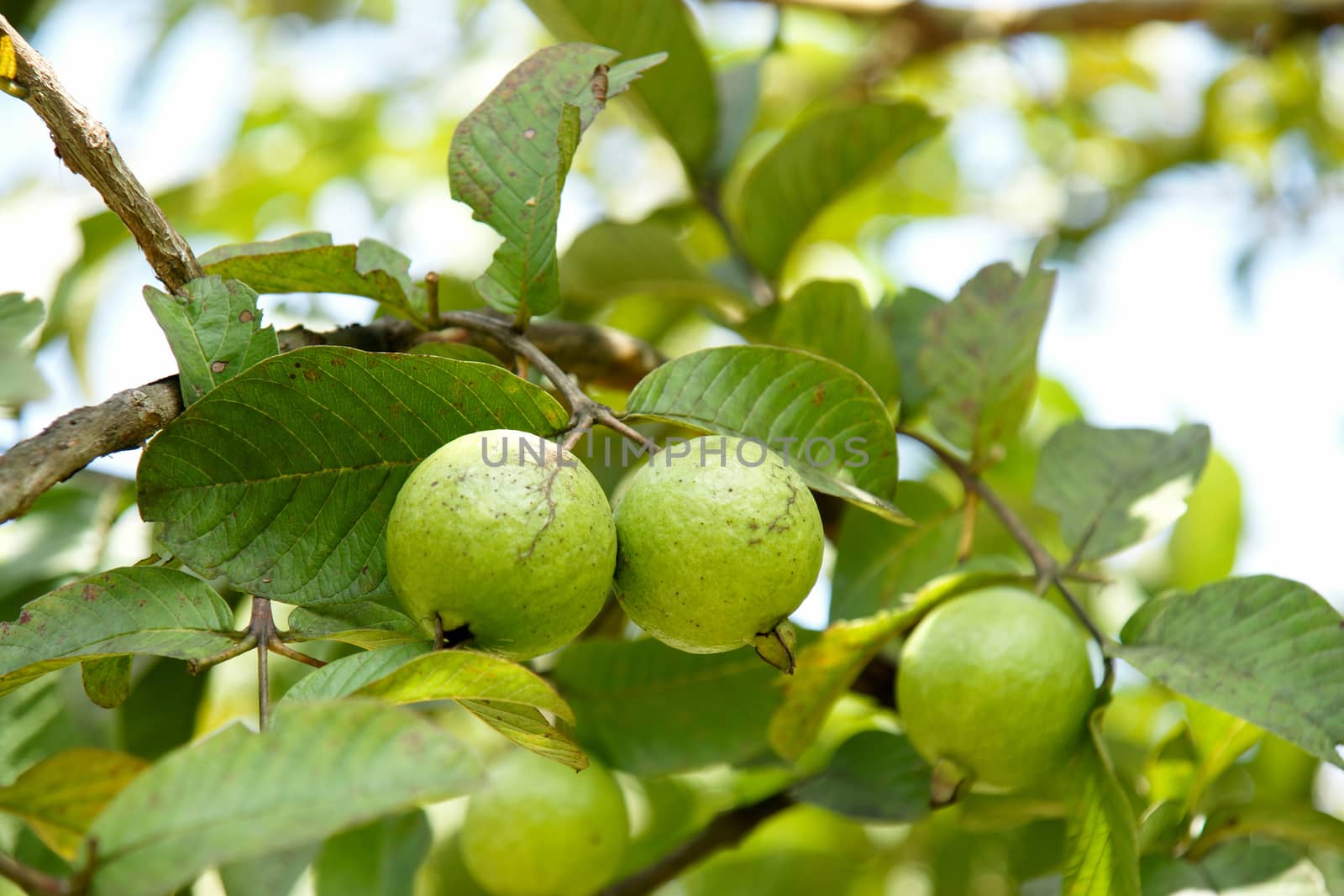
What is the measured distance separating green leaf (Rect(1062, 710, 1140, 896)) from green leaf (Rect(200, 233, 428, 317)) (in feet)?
2.72

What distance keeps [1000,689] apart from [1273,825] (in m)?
0.44

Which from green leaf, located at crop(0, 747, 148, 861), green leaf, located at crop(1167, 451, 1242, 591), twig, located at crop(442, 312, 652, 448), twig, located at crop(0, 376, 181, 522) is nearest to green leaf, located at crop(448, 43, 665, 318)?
twig, located at crop(442, 312, 652, 448)

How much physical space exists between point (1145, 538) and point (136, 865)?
3.68 ft

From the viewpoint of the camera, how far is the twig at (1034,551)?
3.99ft

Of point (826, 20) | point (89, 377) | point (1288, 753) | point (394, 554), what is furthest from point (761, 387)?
point (826, 20)

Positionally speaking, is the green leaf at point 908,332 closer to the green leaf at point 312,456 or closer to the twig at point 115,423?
the twig at point 115,423

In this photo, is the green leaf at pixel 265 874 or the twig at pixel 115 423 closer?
the twig at pixel 115 423

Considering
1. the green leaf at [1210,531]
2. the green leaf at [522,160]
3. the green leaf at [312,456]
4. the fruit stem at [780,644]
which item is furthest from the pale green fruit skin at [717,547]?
the green leaf at [1210,531]

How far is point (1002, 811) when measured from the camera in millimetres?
1392

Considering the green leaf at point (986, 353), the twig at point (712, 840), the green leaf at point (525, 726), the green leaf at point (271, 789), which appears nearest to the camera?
the green leaf at point (271, 789)

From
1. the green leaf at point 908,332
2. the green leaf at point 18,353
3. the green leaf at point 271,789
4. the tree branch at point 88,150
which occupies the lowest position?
the green leaf at point 908,332

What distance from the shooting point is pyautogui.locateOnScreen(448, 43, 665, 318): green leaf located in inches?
40.7

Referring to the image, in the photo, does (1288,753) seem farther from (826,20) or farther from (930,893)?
(826,20)

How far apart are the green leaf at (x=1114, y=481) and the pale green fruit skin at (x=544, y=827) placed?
71 cm
